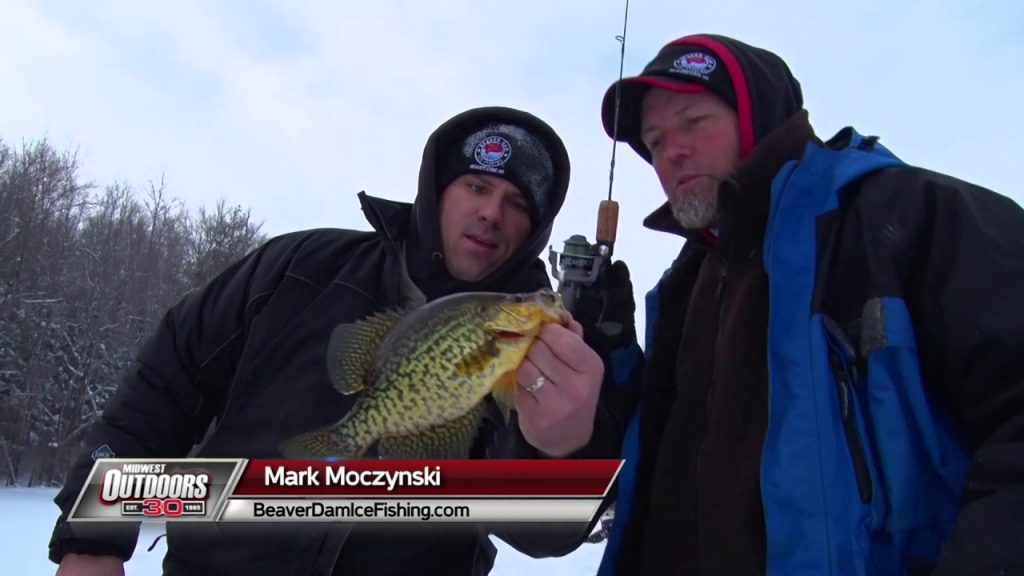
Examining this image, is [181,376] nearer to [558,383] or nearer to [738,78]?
[558,383]

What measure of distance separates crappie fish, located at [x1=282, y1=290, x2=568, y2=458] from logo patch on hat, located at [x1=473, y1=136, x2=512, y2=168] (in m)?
1.08

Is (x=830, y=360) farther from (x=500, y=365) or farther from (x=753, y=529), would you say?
(x=500, y=365)

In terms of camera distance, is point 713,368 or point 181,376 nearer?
point 713,368

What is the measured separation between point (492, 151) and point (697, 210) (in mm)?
998

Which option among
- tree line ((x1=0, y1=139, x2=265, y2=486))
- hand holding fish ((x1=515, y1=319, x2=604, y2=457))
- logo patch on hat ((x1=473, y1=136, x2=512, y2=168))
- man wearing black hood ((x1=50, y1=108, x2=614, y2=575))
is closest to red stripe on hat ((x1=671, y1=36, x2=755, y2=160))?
man wearing black hood ((x1=50, y1=108, x2=614, y2=575))

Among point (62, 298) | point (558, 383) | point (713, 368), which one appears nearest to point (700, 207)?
point (713, 368)

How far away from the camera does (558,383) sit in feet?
7.41

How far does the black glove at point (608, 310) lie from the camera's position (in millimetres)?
3043

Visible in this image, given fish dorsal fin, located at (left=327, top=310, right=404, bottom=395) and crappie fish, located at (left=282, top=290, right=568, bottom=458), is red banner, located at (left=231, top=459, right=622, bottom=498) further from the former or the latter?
fish dorsal fin, located at (left=327, top=310, right=404, bottom=395)

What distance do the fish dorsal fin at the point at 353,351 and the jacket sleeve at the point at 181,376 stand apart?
0.75 m

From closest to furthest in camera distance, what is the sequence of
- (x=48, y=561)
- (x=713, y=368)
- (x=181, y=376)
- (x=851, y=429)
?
1. (x=851, y=429)
2. (x=713, y=368)
3. (x=181, y=376)
4. (x=48, y=561)

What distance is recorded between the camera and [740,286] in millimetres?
2520

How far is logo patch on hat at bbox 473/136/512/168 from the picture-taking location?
316cm

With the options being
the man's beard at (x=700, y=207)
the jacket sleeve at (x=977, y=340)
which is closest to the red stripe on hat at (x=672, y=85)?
the man's beard at (x=700, y=207)
